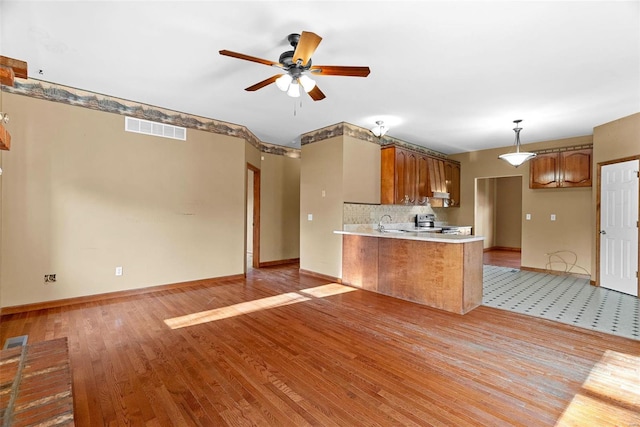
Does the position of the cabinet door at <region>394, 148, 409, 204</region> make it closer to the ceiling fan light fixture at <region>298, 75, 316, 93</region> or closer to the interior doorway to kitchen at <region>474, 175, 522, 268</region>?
the ceiling fan light fixture at <region>298, 75, 316, 93</region>

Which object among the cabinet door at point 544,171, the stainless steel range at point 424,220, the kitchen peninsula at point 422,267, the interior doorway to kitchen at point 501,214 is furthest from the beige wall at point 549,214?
the kitchen peninsula at point 422,267

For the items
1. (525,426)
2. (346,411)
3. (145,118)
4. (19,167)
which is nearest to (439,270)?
(525,426)

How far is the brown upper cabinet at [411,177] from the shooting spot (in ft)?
18.2

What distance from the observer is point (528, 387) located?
204cm

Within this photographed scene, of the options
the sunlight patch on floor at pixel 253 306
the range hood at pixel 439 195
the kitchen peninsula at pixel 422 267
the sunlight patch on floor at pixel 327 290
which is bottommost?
the sunlight patch on floor at pixel 327 290

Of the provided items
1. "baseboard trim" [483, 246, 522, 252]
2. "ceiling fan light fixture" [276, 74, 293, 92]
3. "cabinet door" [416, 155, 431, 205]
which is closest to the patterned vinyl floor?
"cabinet door" [416, 155, 431, 205]

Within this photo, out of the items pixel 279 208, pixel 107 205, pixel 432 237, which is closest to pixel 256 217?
pixel 279 208

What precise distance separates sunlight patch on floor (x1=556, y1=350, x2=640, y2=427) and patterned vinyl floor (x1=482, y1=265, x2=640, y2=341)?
0.89 m

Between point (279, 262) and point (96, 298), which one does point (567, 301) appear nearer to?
point (279, 262)

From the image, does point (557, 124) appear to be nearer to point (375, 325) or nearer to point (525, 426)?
point (375, 325)

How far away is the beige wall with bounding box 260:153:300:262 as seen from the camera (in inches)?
256

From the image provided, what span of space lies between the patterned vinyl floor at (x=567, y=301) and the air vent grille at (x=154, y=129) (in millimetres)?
5230

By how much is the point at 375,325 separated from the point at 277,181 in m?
4.40

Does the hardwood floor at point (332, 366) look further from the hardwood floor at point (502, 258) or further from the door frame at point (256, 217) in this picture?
the hardwood floor at point (502, 258)
